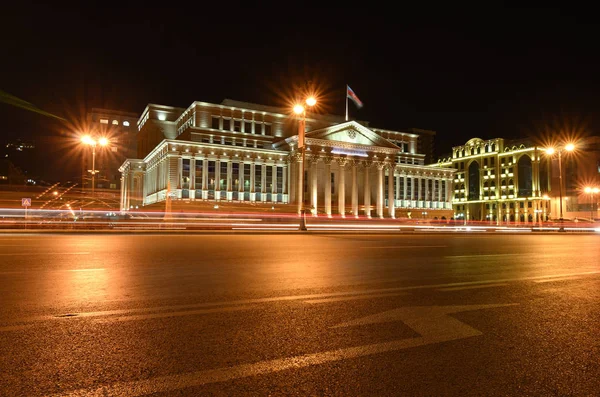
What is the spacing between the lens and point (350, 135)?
7031 cm

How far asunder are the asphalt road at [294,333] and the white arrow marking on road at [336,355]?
1 cm

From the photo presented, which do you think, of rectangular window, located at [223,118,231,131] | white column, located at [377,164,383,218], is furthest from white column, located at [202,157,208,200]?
white column, located at [377,164,383,218]

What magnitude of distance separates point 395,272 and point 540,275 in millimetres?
2687

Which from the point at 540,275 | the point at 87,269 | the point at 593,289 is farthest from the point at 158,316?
the point at 540,275

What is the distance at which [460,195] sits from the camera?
10988 centimetres

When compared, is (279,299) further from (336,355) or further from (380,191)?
(380,191)

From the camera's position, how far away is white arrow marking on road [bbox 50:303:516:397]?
273 cm

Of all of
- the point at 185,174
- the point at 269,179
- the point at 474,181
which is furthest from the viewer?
the point at 474,181

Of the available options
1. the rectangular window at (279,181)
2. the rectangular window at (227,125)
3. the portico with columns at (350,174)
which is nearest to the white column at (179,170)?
the rectangular window at (227,125)

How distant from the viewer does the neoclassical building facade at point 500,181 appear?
308 feet

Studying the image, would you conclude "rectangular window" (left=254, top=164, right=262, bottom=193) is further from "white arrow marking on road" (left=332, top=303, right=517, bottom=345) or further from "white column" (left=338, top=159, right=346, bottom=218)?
"white arrow marking on road" (left=332, top=303, right=517, bottom=345)

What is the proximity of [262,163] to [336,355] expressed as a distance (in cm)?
6647

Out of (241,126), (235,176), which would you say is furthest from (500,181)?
(235,176)

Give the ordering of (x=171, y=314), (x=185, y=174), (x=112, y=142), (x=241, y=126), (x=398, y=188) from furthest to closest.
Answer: (x=112, y=142)
(x=398, y=188)
(x=241, y=126)
(x=185, y=174)
(x=171, y=314)
